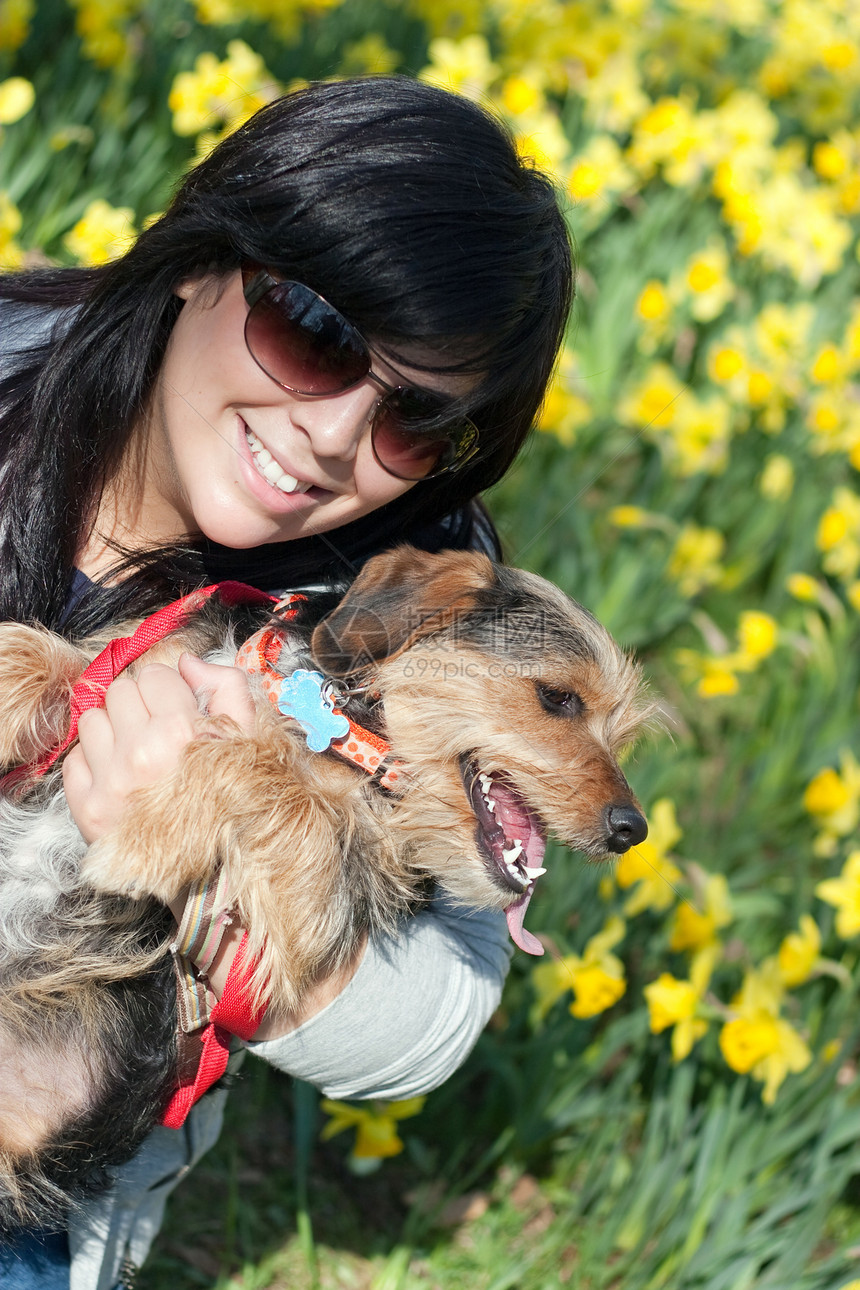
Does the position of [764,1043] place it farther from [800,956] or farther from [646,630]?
[646,630]

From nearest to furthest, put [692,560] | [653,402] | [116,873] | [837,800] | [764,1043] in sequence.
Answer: [116,873] < [764,1043] < [837,800] < [692,560] < [653,402]

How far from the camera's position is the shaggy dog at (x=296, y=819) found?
151 centimetres

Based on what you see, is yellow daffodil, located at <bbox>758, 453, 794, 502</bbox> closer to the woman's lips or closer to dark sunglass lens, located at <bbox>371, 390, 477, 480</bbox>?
dark sunglass lens, located at <bbox>371, 390, 477, 480</bbox>

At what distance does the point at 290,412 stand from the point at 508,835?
81cm

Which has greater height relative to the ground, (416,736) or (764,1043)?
(416,736)

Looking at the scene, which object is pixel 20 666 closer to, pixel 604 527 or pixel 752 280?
pixel 604 527

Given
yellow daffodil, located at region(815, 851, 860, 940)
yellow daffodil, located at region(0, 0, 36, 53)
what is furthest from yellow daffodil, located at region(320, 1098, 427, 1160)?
yellow daffodil, located at region(0, 0, 36, 53)

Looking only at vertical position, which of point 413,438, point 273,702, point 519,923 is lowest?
point 519,923

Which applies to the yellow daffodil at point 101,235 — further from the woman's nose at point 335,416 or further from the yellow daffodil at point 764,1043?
the yellow daffodil at point 764,1043

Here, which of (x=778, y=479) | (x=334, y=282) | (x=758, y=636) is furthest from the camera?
(x=778, y=479)

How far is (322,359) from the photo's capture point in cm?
160

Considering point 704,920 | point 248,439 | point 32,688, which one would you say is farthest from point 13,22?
point 704,920

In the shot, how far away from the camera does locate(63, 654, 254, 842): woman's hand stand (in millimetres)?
1493

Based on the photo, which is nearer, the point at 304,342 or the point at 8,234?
the point at 304,342
